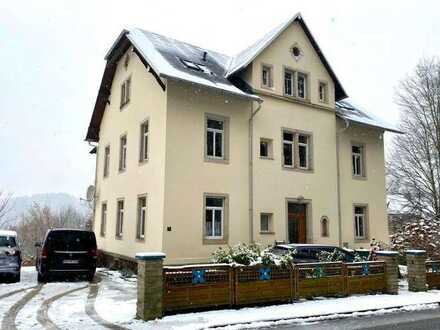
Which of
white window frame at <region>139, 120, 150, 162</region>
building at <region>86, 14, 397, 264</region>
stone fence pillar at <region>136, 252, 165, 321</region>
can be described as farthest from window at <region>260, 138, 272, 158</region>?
stone fence pillar at <region>136, 252, 165, 321</region>

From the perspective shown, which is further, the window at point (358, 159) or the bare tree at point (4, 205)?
the bare tree at point (4, 205)

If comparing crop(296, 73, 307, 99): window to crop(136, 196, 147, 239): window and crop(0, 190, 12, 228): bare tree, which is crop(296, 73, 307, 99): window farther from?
crop(0, 190, 12, 228): bare tree

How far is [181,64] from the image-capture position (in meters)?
16.6

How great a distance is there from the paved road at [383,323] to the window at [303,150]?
392 inches

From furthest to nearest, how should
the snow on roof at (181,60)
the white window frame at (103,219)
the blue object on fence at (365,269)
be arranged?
the white window frame at (103,219), the snow on roof at (181,60), the blue object on fence at (365,269)

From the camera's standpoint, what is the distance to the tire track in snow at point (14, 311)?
26.6 feet

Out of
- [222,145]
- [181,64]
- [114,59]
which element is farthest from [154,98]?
[114,59]

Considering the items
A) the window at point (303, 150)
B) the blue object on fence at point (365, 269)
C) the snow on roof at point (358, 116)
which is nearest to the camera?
the blue object on fence at point (365, 269)

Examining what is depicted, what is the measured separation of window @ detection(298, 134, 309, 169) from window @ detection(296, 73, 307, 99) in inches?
79.0

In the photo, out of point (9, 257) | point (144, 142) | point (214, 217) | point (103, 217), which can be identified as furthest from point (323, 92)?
point (9, 257)

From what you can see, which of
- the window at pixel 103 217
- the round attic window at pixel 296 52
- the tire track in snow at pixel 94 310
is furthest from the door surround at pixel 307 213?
the window at pixel 103 217

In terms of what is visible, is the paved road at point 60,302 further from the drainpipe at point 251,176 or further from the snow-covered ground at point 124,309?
the drainpipe at point 251,176

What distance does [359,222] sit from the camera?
835 inches

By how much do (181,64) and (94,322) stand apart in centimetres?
1094
